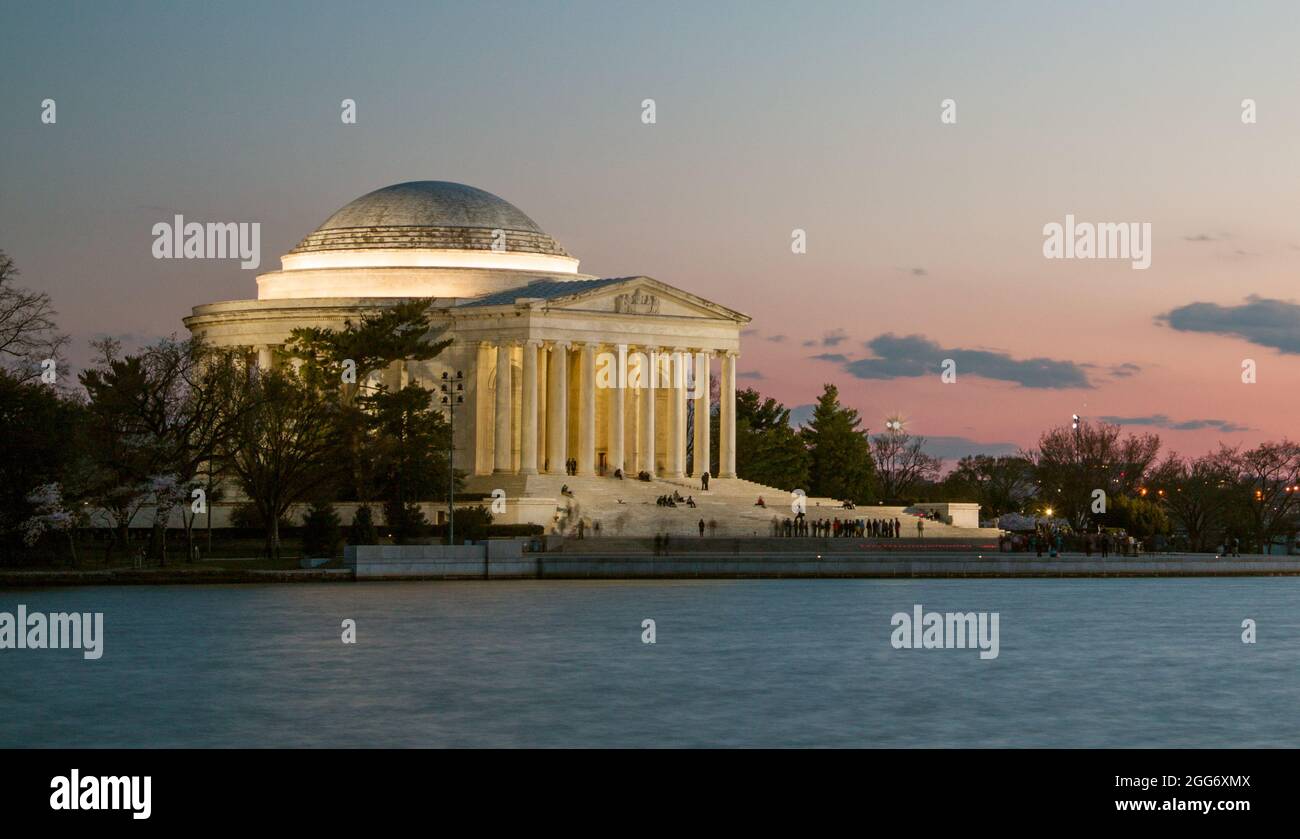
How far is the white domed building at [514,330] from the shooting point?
128 m

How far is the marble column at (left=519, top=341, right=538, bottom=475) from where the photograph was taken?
4948 inches

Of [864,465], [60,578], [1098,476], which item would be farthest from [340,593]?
[1098,476]

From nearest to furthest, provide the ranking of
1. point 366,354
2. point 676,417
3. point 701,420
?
point 366,354 → point 676,417 → point 701,420

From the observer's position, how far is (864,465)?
153500 mm

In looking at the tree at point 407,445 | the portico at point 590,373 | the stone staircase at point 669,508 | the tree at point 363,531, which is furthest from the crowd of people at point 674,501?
the tree at point 363,531

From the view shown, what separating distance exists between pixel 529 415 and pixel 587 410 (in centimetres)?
411

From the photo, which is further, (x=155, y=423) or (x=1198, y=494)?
(x=1198, y=494)

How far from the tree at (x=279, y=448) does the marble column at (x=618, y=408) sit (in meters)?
29.0

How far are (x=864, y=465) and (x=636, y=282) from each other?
105 feet

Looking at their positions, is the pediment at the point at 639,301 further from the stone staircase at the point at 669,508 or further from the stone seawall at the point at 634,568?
the stone seawall at the point at 634,568

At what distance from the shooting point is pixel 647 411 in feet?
431
